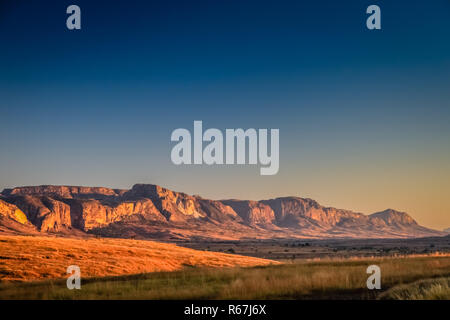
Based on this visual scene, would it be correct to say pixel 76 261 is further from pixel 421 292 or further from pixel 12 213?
pixel 12 213

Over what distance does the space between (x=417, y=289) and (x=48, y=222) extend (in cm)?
20492

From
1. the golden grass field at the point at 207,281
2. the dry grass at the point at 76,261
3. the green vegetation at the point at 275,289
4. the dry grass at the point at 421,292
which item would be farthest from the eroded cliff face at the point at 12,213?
the dry grass at the point at 421,292

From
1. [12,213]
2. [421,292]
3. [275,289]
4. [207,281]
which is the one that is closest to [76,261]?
[207,281]

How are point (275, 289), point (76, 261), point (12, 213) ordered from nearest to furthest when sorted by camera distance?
point (275, 289) < point (76, 261) < point (12, 213)

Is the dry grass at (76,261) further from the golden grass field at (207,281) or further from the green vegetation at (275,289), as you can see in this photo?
the green vegetation at (275,289)

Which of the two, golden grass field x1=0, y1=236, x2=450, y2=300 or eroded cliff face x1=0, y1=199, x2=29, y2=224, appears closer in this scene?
golden grass field x1=0, y1=236, x2=450, y2=300

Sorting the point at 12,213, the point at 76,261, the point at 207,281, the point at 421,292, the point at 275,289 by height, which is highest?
the point at 421,292

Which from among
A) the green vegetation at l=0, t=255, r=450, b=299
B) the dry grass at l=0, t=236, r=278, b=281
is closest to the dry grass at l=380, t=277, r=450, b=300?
the green vegetation at l=0, t=255, r=450, b=299

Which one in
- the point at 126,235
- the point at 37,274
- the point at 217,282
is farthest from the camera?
the point at 126,235

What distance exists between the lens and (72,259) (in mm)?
31219

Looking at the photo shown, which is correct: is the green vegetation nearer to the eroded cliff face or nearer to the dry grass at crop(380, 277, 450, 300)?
the dry grass at crop(380, 277, 450, 300)

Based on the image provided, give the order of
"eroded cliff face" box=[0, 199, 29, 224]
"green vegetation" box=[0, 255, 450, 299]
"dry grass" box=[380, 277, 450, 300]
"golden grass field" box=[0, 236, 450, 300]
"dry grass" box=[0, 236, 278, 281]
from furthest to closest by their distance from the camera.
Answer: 1. "eroded cliff face" box=[0, 199, 29, 224]
2. "dry grass" box=[0, 236, 278, 281]
3. "golden grass field" box=[0, 236, 450, 300]
4. "green vegetation" box=[0, 255, 450, 299]
5. "dry grass" box=[380, 277, 450, 300]

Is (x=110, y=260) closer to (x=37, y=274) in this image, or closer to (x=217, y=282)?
(x=37, y=274)
